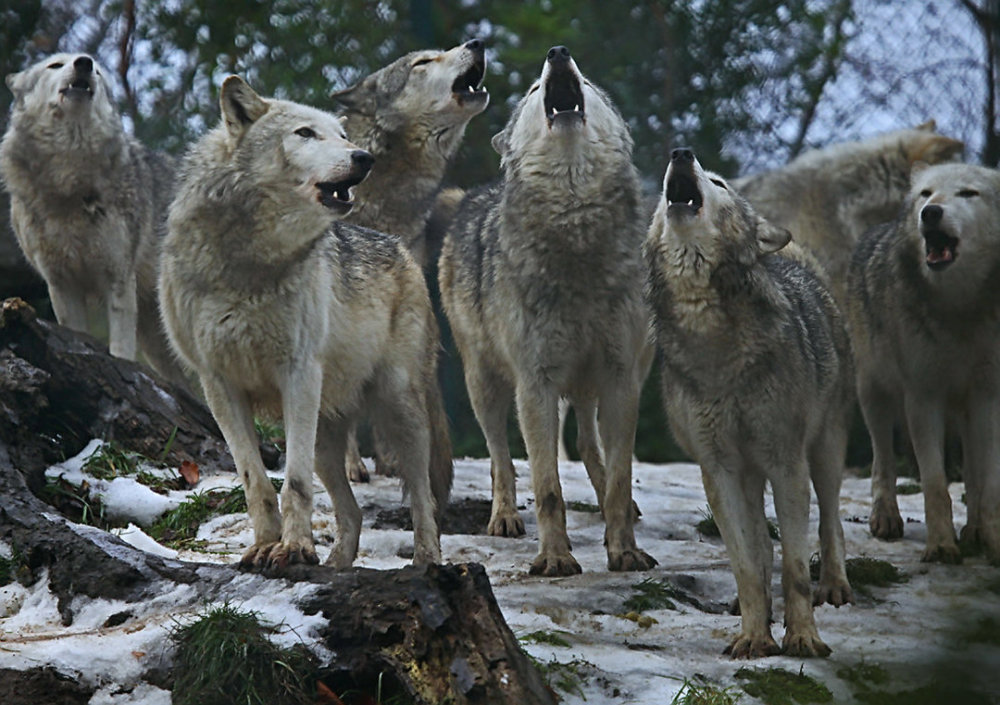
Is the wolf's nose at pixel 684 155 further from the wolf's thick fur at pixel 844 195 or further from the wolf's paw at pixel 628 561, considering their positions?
the wolf's thick fur at pixel 844 195

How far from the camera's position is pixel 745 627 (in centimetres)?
425

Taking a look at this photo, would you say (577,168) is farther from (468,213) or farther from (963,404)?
(963,404)

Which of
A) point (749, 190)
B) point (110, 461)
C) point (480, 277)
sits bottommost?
point (110, 461)

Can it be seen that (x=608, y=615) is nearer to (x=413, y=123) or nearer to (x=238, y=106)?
(x=238, y=106)

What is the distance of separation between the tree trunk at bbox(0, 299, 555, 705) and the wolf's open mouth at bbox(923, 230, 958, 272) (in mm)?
3404

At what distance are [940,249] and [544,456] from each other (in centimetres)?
226

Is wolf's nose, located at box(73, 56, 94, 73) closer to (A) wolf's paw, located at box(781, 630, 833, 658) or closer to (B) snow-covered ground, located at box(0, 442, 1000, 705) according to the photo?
(B) snow-covered ground, located at box(0, 442, 1000, 705)

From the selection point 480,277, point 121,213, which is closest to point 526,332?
point 480,277

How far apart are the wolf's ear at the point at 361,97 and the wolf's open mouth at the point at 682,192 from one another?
3800 mm

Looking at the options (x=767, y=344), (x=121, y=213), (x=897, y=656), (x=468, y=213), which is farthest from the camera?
(x=121, y=213)

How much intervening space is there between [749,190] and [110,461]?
19.5 ft

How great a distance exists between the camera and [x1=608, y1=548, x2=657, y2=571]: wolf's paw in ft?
17.9

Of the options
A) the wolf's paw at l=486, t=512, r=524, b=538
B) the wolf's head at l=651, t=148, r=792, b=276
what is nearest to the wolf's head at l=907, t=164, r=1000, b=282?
the wolf's head at l=651, t=148, r=792, b=276

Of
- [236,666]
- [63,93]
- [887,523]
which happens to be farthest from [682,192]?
[63,93]
